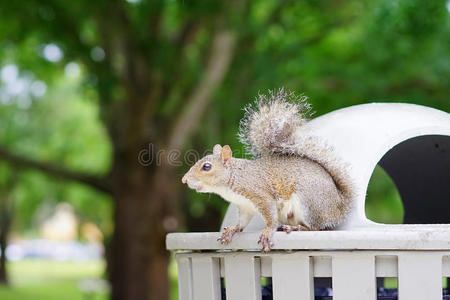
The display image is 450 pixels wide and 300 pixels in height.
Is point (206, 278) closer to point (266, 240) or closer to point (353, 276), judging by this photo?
point (266, 240)

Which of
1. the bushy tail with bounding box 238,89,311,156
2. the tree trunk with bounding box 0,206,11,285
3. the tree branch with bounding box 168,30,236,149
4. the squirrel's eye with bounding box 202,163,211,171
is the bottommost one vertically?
the tree trunk with bounding box 0,206,11,285

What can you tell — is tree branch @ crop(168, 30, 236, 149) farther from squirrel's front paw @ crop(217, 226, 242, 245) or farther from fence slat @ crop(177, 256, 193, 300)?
squirrel's front paw @ crop(217, 226, 242, 245)

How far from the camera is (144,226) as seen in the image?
897 centimetres

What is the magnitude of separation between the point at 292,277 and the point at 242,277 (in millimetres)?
207

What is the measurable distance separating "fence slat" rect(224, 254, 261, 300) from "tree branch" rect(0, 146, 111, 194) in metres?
6.88

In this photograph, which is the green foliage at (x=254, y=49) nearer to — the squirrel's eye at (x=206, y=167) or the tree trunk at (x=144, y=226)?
the tree trunk at (x=144, y=226)

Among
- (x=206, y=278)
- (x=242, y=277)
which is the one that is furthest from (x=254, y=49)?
(x=242, y=277)

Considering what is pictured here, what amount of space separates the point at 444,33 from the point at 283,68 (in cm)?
219

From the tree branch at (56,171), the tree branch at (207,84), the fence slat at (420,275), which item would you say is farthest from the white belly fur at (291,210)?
the tree branch at (56,171)

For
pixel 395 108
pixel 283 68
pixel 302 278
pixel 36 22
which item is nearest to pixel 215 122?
pixel 283 68

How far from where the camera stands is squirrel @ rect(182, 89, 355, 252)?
8.93ft

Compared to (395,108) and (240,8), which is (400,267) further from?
(240,8)

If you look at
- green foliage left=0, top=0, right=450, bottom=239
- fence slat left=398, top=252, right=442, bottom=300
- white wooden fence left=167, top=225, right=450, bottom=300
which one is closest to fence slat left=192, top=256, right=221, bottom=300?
white wooden fence left=167, top=225, right=450, bottom=300

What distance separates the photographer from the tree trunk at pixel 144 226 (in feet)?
29.4
